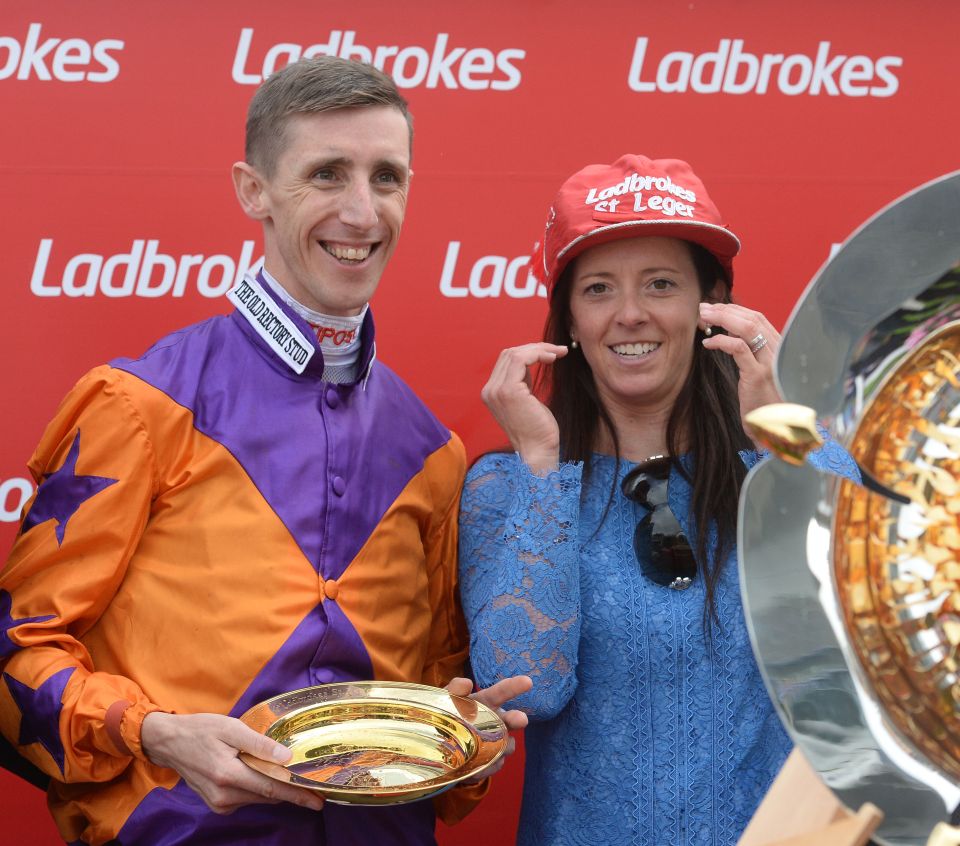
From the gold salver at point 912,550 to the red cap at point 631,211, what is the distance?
1135 mm

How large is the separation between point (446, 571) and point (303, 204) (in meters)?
0.69

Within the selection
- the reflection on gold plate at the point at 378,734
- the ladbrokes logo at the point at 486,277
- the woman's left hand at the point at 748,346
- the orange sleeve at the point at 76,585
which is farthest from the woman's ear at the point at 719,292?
the orange sleeve at the point at 76,585

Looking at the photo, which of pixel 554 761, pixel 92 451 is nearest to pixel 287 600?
pixel 92 451

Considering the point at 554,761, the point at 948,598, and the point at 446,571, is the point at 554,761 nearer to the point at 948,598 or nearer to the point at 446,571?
the point at 446,571

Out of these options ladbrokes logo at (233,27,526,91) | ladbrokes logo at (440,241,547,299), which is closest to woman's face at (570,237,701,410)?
ladbrokes logo at (440,241,547,299)

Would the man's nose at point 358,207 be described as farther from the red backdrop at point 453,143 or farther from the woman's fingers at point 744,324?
the red backdrop at point 453,143

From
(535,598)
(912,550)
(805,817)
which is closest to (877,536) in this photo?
(912,550)

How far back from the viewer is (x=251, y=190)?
2223 mm

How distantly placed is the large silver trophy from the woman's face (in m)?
1.14

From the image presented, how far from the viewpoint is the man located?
197 centimetres

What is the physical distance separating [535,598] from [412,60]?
4.29 ft

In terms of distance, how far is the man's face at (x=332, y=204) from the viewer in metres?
2.14

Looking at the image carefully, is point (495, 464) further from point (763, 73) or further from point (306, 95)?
point (763, 73)

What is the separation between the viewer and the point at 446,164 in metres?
2.85
